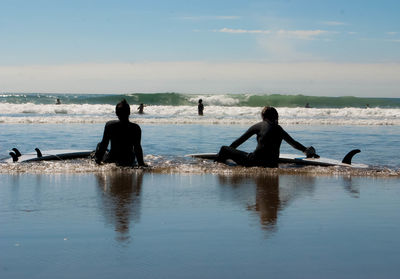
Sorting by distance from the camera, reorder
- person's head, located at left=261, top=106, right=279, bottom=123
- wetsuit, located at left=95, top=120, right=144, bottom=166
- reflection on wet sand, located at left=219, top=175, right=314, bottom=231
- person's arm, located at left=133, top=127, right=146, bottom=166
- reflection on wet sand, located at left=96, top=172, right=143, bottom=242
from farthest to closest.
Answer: person's head, located at left=261, top=106, right=279, bottom=123 → person's arm, located at left=133, top=127, right=146, bottom=166 → wetsuit, located at left=95, top=120, right=144, bottom=166 → reflection on wet sand, located at left=219, top=175, right=314, bottom=231 → reflection on wet sand, located at left=96, top=172, right=143, bottom=242

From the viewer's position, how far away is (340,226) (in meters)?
6.15

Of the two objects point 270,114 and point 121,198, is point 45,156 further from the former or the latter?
point 121,198

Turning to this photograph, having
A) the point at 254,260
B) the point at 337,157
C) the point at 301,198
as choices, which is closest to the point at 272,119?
the point at 301,198

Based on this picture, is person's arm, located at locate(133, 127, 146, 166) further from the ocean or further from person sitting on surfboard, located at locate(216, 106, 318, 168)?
person sitting on surfboard, located at locate(216, 106, 318, 168)

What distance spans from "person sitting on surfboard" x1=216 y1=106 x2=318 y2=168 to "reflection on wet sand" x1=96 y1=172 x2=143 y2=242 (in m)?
2.05

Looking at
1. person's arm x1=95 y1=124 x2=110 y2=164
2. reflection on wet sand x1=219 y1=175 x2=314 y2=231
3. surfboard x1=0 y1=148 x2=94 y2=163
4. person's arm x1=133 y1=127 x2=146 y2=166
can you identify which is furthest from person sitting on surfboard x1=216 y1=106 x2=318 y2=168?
surfboard x1=0 y1=148 x2=94 y2=163

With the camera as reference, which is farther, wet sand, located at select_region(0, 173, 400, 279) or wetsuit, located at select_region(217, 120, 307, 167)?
wetsuit, located at select_region(217, 120, 307, 167)

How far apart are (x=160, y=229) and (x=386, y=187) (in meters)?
4.79

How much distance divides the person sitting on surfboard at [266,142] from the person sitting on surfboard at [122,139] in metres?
1.87

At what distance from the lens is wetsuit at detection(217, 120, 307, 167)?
1114 cm

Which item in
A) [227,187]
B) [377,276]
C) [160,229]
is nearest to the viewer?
[377,276]

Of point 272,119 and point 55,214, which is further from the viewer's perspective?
point 272,119

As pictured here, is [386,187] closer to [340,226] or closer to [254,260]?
[340,226]

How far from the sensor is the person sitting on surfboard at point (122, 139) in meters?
11.0
